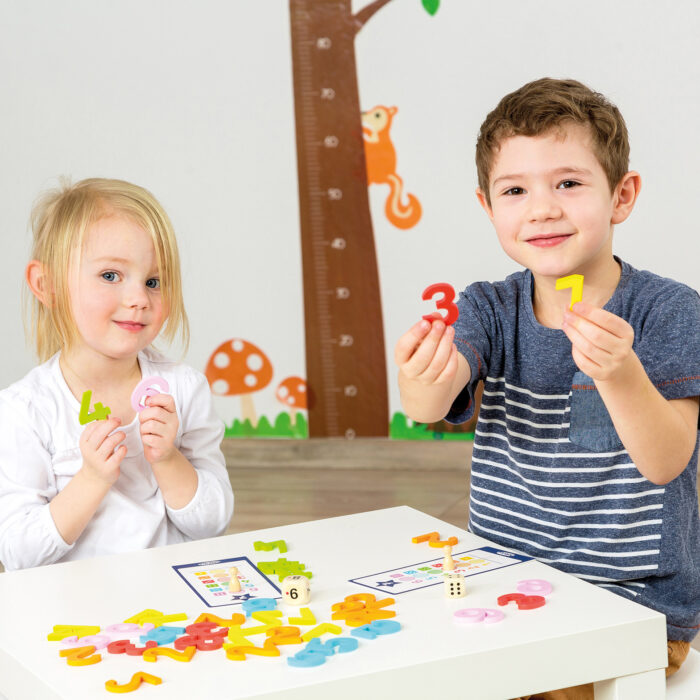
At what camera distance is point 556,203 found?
958mm

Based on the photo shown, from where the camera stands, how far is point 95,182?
1.19 meters

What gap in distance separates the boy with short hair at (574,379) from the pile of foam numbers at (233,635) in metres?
0.26

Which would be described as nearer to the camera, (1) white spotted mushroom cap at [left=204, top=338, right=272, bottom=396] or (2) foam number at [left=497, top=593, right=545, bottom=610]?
(2) foam number at [left=497, top=593, right=545, bottom=610]

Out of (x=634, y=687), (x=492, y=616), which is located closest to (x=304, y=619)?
(x=492, y=616)

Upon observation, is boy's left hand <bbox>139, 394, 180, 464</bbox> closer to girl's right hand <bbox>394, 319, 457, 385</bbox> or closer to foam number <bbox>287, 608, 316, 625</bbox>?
girl's right hand <bbox>394, 319, 457, 385</bbox>

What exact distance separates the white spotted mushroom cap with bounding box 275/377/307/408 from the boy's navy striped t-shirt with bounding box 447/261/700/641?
1.82 metres

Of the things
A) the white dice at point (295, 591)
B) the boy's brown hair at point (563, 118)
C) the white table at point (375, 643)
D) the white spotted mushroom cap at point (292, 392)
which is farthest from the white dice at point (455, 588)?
the white spotted mushroom cap at point (292, 392)

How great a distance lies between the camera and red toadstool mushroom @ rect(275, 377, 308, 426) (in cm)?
292

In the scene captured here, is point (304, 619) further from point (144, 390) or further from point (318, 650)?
point (144, 390)

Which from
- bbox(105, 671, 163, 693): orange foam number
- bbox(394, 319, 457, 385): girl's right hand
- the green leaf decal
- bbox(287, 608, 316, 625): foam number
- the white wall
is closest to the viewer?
bbox(105, 671, 163, 693): orange foam number

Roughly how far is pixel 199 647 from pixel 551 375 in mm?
521

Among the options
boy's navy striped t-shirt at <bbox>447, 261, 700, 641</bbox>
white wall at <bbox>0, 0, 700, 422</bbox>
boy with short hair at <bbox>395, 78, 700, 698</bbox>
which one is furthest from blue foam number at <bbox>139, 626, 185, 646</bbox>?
white wall at <bbox>0, 0, 700, 422</bbox>

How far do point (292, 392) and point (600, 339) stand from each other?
2.17 metres

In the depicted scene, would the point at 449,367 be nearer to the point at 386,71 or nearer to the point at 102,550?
the point at 102,550
